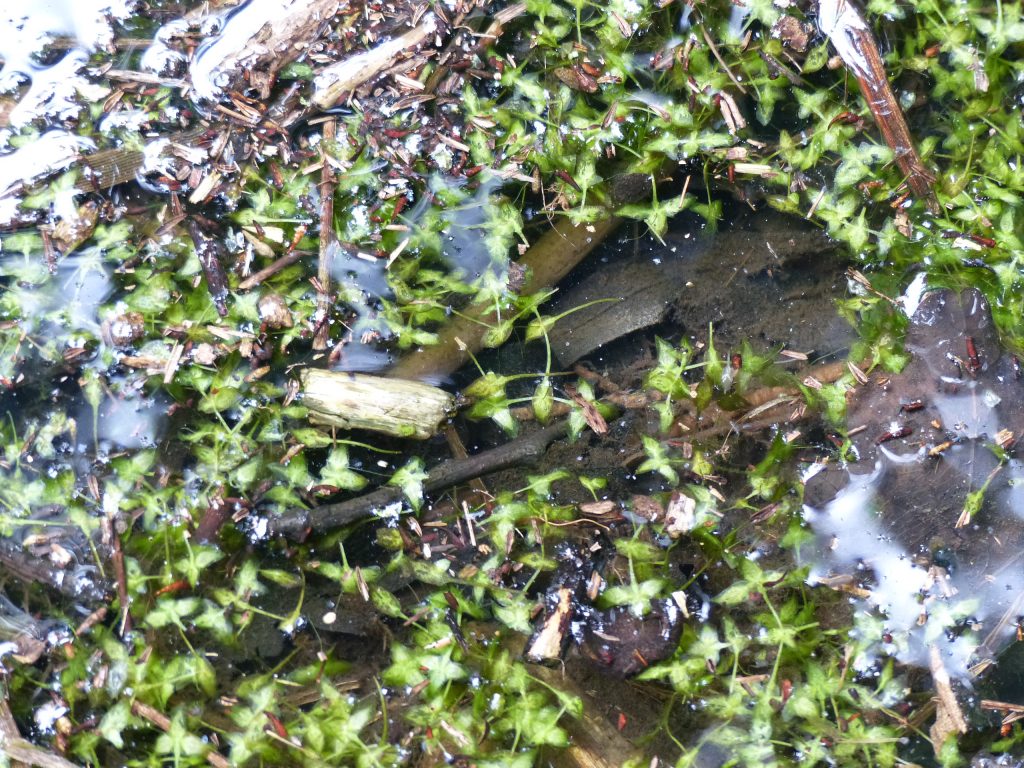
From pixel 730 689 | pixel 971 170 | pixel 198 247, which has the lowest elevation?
pixel 730 689

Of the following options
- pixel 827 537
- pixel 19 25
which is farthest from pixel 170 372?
pixel 827 537

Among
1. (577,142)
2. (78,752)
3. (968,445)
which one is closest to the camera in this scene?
(78,752)

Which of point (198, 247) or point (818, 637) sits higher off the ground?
point (198, 247)

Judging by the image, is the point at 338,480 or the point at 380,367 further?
the point at 380,367

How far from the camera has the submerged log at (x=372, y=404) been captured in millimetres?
3031

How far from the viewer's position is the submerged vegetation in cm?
291

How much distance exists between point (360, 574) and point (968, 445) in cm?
244

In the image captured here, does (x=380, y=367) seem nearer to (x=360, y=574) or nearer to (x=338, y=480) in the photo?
(x=338, y=480)

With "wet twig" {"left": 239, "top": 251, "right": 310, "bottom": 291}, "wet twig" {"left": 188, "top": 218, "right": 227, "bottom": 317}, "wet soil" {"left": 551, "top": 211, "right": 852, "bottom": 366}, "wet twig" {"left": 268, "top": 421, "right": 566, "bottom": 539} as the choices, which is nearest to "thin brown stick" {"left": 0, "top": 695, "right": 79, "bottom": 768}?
"wet twig" {"left": 268, "top": 421, "right": 566, "bottom": 539}

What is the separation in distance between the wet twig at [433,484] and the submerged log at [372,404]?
19cm

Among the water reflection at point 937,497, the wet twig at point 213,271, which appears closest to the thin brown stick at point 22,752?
the wet twig at point 213,271

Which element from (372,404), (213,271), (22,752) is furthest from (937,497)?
(22,752)

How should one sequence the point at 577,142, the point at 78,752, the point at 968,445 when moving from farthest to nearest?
the point at 577,142
the point at 968,445
the point at 78,752

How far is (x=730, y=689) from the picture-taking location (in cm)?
285
